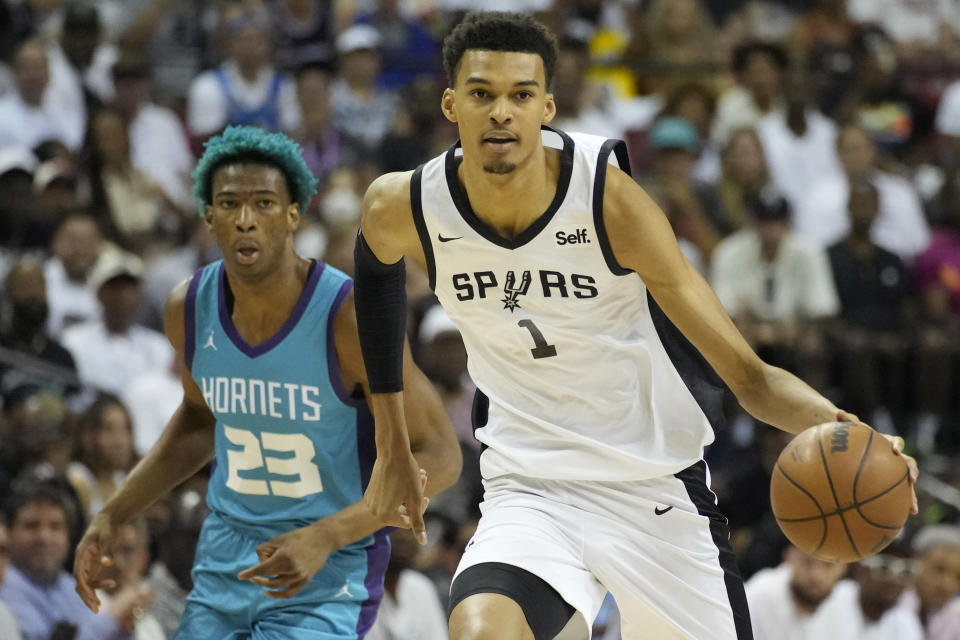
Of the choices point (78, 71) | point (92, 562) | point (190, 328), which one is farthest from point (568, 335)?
point (78, 71)

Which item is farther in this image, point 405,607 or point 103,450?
point 103,450

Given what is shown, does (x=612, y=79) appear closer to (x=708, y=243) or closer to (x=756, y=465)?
(x=708, y=243)

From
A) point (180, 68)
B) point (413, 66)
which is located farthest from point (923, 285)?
point (180, 68)

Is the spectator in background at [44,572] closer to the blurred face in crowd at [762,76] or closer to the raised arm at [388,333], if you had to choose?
the raised arm at [388,333]

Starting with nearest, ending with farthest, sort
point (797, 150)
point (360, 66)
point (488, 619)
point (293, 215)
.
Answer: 1. point (488, 619)
2. point (293, 215)
3. point (360, 66)
4. point (797, 150)

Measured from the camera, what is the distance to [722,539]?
14.6 feet

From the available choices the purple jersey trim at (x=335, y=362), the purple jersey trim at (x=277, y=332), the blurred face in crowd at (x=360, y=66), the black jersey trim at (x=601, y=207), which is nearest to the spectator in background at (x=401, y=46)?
the blurred face in crowd at (x=360, y=66)

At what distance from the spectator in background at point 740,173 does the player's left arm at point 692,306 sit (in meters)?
6.72

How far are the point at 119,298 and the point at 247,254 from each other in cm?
412

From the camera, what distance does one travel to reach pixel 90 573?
4941mm

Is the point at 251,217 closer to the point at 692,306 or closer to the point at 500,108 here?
the point at 500,108

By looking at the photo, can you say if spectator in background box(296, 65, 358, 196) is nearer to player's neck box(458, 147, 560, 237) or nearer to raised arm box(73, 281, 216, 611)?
raised arm box(73, 281, 216, 611)

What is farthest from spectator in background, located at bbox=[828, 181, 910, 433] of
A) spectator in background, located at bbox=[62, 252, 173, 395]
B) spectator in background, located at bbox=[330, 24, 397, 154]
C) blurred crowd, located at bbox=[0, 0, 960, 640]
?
spectator in background, located at bbox=[62, 252, 173, 395]

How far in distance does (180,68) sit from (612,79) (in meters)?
3.69
